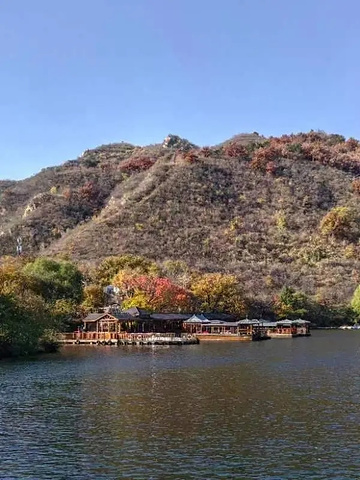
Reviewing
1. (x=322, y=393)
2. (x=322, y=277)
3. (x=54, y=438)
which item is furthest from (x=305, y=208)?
(x=54, y=438)

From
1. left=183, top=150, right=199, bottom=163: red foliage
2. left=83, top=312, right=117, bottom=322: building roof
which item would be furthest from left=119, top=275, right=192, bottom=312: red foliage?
left=183, top=150, right=199, bottom=163: red foliage

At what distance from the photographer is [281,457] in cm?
2092

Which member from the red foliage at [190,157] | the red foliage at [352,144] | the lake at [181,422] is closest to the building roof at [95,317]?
the lake at [181,422]

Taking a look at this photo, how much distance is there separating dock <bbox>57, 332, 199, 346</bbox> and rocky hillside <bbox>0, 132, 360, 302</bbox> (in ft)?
128

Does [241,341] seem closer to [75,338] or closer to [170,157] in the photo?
[75,338]

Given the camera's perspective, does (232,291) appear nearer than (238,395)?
No

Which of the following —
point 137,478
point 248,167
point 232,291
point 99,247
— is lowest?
point 137,478

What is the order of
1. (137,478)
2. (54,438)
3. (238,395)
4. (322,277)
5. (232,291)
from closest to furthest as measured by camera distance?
(137,478)
(54,438)
(238,395)
(232,291)
(322,277)

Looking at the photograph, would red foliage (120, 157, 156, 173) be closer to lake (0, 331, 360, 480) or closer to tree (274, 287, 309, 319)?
tree (274, 287, 309, 319)

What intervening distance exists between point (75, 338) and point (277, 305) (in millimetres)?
41999

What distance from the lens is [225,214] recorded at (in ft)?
480

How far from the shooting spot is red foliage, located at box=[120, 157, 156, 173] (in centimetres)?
19000

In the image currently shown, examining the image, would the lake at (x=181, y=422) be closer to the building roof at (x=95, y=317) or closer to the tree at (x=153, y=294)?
the building roof at (x=95, y=317)

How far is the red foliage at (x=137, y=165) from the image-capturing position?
190 metres
